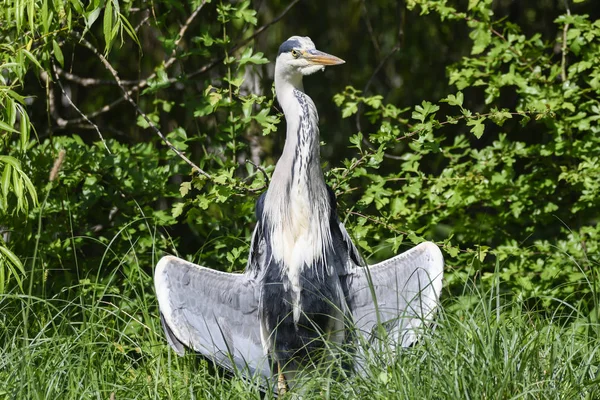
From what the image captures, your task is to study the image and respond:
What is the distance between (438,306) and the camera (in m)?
3.35

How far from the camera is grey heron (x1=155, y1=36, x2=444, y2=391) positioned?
12.2 feet

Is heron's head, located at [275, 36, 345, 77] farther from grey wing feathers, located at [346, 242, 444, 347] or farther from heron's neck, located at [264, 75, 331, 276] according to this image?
grey wing feathers, located at [346, 242, 444, 347]

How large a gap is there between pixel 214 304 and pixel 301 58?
1077mm

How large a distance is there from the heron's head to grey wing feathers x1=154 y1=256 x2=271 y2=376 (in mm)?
876

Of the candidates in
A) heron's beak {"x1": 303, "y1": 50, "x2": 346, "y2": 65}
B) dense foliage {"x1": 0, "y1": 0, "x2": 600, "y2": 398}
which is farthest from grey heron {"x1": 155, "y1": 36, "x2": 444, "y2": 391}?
dense foliage {"x1": 0, "y1": 0, "x2": 600, "y2": 398}

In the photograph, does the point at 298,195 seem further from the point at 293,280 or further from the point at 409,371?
the point at 409,371

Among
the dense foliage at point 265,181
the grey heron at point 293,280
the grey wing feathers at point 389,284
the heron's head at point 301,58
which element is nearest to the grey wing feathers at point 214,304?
the grey heron at point 293,280

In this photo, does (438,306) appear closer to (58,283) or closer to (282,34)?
(58,283)

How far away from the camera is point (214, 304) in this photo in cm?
393

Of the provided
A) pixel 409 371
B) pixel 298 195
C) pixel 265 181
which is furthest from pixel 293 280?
pixel 409 371

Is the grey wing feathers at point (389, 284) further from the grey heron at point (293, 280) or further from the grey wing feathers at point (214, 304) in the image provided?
the grey wing feathers at point (214, 304)

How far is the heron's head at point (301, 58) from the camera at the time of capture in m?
3.73

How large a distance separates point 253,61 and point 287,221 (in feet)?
3.02

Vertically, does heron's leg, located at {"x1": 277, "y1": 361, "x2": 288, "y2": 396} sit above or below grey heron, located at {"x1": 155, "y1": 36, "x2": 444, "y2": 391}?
below
